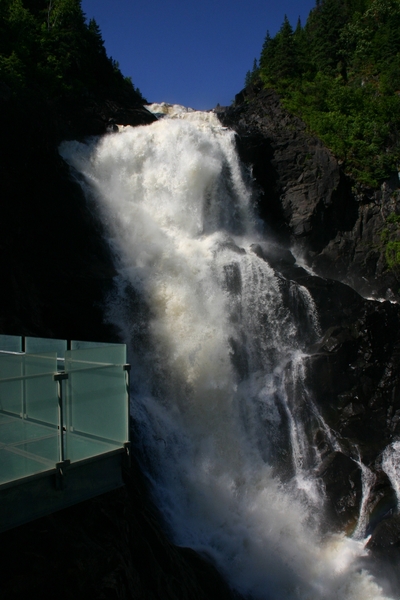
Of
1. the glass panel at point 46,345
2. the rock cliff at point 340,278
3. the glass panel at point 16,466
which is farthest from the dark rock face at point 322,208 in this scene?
the glass panel at point 16,466

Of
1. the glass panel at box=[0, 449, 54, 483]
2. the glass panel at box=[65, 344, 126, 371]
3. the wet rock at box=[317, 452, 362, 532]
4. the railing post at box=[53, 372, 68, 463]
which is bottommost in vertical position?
the wet rock at box=[317, 452, 362, 532]

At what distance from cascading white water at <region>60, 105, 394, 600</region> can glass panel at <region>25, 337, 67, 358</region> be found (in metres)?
6.10

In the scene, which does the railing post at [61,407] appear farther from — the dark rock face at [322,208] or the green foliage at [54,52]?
the dark rock face at [322,208]

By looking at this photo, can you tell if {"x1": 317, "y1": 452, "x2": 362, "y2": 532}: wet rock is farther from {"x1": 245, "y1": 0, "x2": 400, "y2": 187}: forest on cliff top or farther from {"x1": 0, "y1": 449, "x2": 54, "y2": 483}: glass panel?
{"x1": 245, "y1": 0, "x2": 400, "y2": 187}: forest on cliff top

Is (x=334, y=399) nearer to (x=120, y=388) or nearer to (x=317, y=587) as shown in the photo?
(x=317, y=587)

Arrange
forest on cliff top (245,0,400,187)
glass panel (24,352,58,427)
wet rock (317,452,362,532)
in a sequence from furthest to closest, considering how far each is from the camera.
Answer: forest on cliff top (245,0,400,187)
wet rock (317,452,362,532)
glass panel (24,352,58,427)

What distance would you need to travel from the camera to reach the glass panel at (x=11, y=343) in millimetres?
8225

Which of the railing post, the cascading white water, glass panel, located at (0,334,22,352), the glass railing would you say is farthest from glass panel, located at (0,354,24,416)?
the cascading white water

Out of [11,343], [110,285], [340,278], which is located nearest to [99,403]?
[11,343]

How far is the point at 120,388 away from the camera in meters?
6.49

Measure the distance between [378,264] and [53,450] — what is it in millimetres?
23265

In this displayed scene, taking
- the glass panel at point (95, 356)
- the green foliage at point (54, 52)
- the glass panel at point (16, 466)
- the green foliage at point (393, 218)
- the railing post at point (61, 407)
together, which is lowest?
the glass panel at point (16, 466)

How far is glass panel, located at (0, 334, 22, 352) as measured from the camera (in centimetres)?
823

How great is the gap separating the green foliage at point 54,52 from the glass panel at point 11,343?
17.8m
